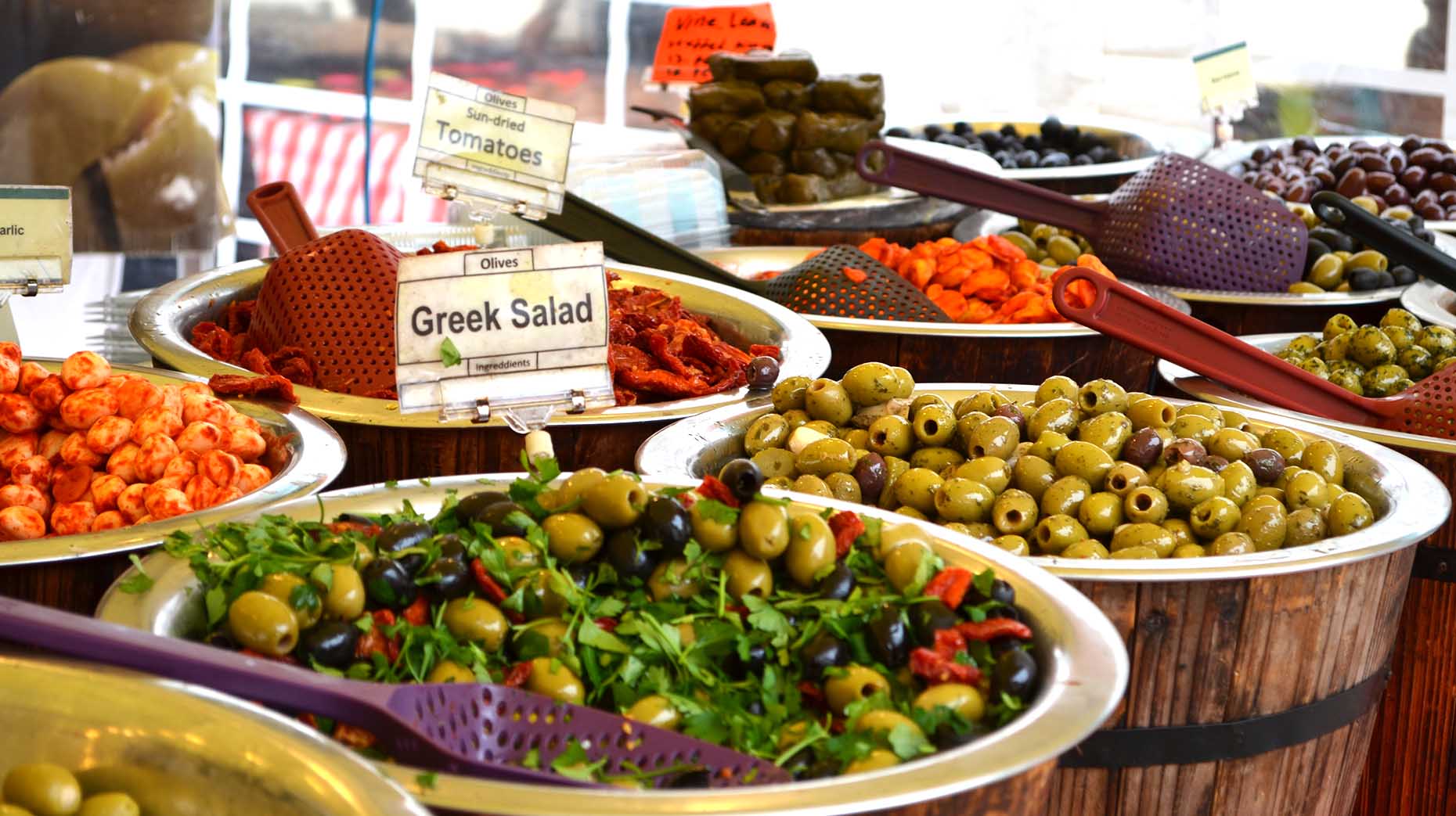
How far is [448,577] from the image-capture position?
1365 mm

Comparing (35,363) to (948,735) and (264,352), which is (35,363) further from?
(948,735)

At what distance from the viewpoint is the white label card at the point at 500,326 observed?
69.2 inches

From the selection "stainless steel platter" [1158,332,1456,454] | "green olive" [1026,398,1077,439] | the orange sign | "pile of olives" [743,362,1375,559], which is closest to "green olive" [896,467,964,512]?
"pile of olives" [743,362,1375,559]

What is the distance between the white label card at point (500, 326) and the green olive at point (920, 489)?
0.42 metres

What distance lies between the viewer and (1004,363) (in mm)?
2766

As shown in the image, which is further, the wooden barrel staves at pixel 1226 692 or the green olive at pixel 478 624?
the wooden barrel staves at pixel 1226 692

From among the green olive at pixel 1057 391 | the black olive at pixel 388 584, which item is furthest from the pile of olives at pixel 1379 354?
the black olive at pixel 388 584

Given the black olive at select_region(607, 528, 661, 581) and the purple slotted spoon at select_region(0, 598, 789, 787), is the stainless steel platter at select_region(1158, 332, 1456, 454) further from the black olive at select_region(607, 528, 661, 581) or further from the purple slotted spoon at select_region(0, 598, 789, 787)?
the purple slotted spoon at select_region(0, 598, 789, 787)

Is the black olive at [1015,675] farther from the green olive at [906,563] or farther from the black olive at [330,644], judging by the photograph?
the black olive at [330,644]

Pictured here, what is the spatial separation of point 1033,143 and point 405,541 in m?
4.14

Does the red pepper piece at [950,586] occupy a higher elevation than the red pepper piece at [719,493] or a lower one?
lower

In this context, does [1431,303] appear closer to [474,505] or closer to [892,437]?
[892,437]

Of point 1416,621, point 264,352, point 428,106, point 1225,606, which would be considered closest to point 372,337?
point 264,352

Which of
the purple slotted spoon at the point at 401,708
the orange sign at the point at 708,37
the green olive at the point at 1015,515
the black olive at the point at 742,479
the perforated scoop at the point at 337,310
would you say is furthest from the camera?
the orange sign at the point at 708,37
